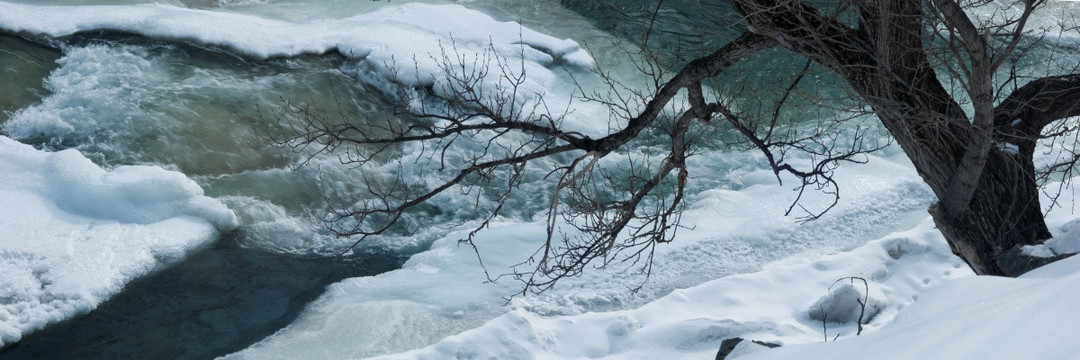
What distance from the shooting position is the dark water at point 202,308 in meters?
6.72

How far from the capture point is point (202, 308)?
23.8 feet

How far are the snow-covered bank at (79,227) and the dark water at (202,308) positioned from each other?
0.51 ft

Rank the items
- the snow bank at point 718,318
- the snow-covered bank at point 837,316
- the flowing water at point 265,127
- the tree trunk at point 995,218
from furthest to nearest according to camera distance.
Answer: the flowing water at point 265,127
the snow bank at point 718,318
the tree trunk at point 995,218
the snow-covered bank at point 837,316

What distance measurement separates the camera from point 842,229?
870 centimetres

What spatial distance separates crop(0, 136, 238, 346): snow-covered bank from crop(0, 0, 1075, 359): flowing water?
0.17m

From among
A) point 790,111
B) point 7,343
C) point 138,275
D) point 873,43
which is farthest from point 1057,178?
point 7,343

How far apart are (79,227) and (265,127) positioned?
2.47 metres

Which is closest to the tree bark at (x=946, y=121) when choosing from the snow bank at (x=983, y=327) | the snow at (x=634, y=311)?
the snow at (x=634, y=311)

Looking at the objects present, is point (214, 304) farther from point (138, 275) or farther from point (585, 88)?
point (585, 88)

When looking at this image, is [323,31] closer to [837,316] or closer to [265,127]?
[265,127]

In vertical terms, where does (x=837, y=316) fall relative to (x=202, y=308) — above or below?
above

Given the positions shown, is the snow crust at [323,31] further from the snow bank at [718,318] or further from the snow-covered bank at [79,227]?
the snow bank at [718,318]

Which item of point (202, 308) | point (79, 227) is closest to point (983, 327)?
point (202, 308)

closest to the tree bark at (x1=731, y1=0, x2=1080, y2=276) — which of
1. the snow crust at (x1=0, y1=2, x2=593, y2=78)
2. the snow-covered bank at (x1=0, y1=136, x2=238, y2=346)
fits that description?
the snow-covered bank at (x1=0, y1=136, x2=238, y2=346)
